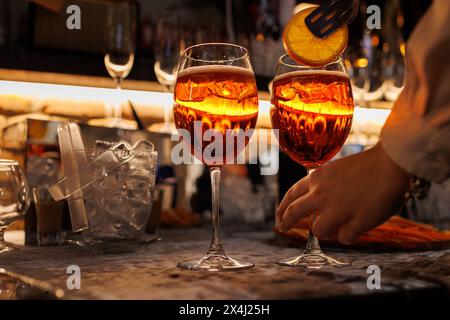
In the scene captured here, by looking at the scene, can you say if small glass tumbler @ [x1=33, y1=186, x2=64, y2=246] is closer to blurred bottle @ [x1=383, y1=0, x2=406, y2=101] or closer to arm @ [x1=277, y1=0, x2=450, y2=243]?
arm @ [x1=277, y1=0, x2=450, y2=243]

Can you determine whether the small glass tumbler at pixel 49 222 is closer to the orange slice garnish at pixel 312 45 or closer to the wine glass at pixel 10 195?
the wine glass at pixel 10 195

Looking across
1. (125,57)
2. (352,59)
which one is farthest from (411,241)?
(352,59)

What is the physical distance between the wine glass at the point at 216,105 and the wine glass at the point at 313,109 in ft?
0.25

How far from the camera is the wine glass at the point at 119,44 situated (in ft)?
6.25

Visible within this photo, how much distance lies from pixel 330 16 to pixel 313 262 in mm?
484

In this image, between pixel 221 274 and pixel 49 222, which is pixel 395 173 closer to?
pixel 221 274

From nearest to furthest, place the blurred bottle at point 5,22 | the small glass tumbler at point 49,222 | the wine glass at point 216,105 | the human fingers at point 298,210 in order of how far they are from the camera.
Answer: the human fingers at point 298,210, the wine glass at point 216,105, the small glass tumbler at point 49,222, the blurred bottle at point 5,22

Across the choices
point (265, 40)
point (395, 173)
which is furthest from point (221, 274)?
point (265, 40)

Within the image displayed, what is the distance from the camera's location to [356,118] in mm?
2998

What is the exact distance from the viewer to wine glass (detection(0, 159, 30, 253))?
4.42ft

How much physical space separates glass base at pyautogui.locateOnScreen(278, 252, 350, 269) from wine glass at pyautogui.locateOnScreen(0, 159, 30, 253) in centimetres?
68

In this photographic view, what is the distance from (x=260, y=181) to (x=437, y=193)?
2.46 ft

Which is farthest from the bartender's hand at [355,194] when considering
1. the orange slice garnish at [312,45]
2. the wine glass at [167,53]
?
the wine glass at [167,53]
